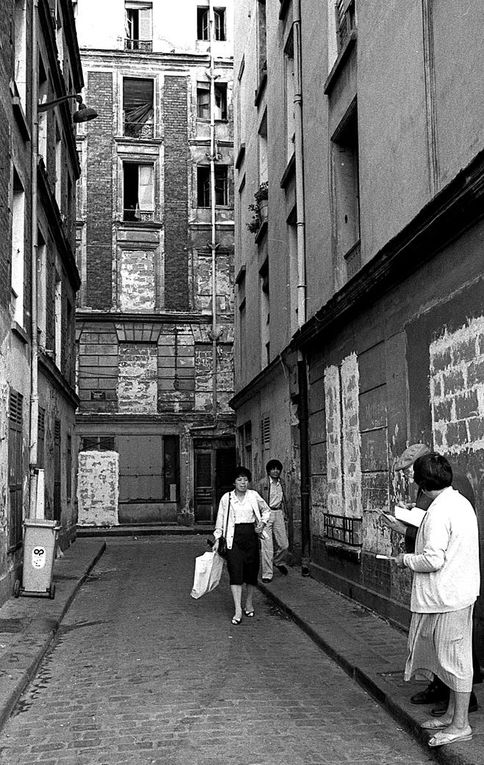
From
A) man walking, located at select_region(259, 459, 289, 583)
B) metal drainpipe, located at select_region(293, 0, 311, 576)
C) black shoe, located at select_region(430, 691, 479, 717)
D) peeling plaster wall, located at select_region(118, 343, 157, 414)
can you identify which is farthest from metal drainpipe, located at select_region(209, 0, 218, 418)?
black shoe, located at select_region(430, 691, 479, 717)

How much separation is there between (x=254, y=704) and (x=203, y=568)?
3258 millimetres

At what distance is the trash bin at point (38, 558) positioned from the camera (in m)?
11.0

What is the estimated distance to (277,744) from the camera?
5.34 metres

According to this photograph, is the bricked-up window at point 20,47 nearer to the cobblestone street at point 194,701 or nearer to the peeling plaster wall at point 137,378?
the cobblestone street at point 194,701

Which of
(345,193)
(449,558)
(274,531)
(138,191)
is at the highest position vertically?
(138,191)

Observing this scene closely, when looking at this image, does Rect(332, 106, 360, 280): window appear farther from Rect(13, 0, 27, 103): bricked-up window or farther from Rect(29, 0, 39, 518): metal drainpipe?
Rect(13, 0, 27, 103): bricked-up window

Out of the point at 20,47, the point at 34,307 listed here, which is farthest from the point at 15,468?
the point at 20,47

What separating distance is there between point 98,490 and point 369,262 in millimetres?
21004

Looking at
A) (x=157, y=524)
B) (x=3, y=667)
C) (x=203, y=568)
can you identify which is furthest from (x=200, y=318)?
(x=3, y=667)

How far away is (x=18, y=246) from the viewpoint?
12.7 metres

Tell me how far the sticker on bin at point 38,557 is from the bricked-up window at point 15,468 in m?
0.31

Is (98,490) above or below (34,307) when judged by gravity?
below

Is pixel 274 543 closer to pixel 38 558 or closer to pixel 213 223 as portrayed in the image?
pixel 38 558

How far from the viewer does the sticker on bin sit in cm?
1099
